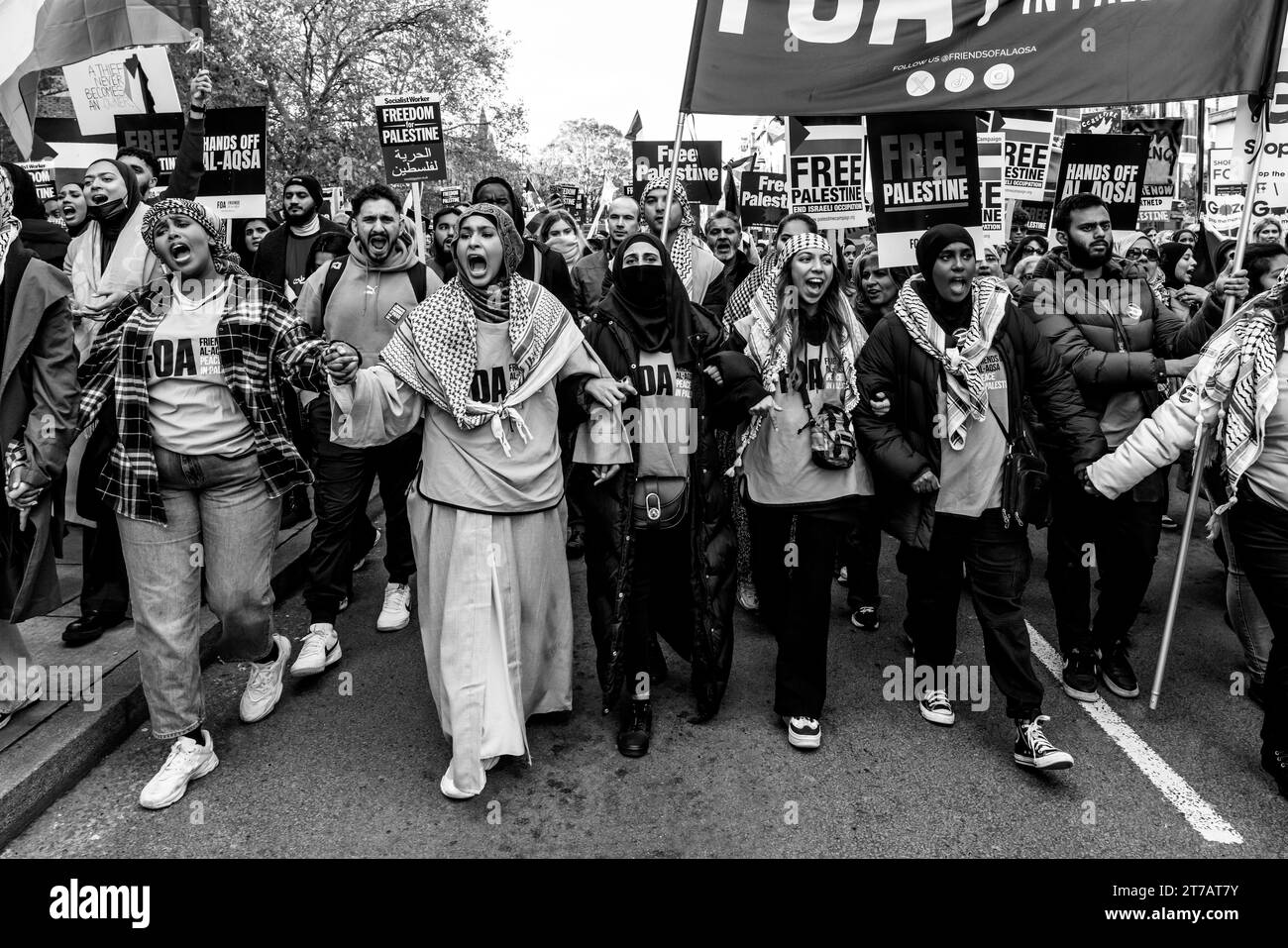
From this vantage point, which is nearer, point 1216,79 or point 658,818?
point 658,818

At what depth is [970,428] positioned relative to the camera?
360cm

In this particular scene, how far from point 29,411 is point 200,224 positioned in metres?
0.94

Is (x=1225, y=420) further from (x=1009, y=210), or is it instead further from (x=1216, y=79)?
(x=1009, y=210)

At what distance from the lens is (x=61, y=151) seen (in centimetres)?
751

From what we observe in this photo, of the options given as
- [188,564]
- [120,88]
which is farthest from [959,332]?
[120,88]

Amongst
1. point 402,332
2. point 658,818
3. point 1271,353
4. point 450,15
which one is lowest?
point 658,818

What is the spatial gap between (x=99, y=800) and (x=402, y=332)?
204cm

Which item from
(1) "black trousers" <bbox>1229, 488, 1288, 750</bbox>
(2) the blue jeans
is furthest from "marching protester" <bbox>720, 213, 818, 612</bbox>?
(2) the blue jeans

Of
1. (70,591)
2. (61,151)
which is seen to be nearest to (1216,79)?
(70,591)

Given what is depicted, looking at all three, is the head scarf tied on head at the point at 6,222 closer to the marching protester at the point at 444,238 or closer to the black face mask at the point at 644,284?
the black face mask at the point at 644,284

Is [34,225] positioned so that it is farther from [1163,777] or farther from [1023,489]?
[1163,777]

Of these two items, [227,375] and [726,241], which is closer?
[227,375]

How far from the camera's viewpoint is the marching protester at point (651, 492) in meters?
3.61

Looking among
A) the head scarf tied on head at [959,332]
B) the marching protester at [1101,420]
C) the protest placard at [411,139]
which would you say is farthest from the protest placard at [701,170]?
the head scarf tied on head at [959,332]
